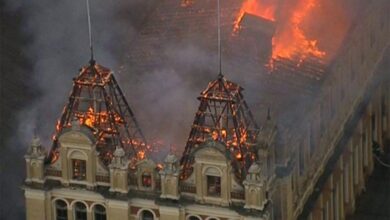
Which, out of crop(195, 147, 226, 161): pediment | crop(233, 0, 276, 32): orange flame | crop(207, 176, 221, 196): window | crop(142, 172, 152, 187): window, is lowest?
crop(207, 176, 221, 196): window

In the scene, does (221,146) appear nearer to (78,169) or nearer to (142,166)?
(142,166)

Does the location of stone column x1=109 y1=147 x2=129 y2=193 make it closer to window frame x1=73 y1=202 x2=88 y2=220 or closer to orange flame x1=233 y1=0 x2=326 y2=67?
window frame x1=73 y1=202 x2=88 y2=220

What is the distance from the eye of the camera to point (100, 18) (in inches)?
4560

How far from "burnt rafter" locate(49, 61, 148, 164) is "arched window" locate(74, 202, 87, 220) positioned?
2.78m

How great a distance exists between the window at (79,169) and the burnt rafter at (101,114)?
118 cm

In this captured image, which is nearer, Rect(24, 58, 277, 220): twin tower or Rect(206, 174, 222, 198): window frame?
Rect(24, 58, 277, 220): twin tower

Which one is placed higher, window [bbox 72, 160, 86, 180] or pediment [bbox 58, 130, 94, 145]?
pediment [bbox 58, 130, 94, 145]

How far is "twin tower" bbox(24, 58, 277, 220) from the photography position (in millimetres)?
87750

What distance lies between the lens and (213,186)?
88.3 metres


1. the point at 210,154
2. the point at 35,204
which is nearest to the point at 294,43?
the point at 210,154

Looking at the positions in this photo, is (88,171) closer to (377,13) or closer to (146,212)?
(146,212)

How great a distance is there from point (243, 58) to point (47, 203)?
17.5 meters

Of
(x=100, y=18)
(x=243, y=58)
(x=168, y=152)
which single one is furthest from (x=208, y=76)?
(x=100, y=18)

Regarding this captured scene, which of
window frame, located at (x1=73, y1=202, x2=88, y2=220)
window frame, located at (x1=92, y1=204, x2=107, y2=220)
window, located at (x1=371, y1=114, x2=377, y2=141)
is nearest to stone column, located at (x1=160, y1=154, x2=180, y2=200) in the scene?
window frame, located at (x1=92, y1=204, x2=107, y2=220)
